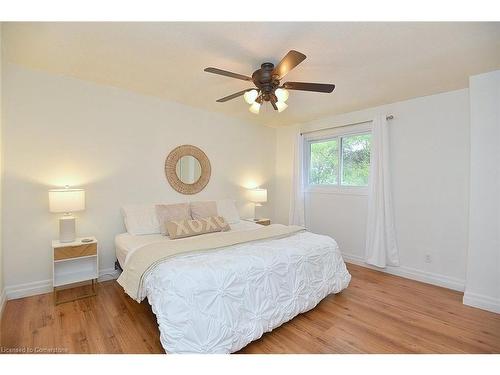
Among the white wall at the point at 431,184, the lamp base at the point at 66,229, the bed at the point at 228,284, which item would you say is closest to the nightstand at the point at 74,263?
the lamp base at the point at 66,229

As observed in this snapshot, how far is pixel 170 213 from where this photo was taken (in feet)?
10.2

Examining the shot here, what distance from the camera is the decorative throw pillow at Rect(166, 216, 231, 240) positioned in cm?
278

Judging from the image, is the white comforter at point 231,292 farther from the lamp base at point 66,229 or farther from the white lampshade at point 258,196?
the white lampshade at point 258,196

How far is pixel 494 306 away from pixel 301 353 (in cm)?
211

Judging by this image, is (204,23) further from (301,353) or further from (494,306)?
(494,306)

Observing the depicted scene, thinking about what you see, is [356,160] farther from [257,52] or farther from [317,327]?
[317,327]

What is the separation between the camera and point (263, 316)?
6.26ft

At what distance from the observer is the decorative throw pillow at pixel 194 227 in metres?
2.78

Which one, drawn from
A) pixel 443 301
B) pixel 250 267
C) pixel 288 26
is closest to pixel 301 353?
pixel 250 267

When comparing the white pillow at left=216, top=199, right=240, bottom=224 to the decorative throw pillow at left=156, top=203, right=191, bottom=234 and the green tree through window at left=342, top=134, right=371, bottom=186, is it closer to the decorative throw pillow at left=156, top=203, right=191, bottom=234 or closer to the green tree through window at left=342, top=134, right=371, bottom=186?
the decorative throw pillow at left=156, top=203, right=191, bottom=234

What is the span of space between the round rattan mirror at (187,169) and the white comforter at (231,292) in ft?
5.63

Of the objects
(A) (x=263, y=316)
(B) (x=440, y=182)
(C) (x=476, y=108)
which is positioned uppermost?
(C) (x=476, y=108)

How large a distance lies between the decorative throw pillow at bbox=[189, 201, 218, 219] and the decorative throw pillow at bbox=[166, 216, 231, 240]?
22 centimetres
